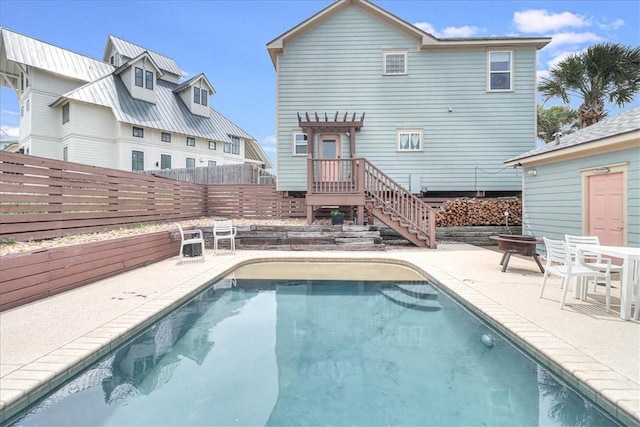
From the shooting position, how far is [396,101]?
38.9ft

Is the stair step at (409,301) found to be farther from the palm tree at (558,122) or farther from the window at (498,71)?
the palm tree at (558,122)

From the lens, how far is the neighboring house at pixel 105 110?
1734cm

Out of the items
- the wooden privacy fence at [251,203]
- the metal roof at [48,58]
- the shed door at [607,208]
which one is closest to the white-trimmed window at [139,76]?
the metal roof at [48,58]

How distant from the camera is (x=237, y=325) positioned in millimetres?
4211

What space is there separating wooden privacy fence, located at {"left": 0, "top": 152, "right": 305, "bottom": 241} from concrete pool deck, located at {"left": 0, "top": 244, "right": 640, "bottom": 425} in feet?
4.39

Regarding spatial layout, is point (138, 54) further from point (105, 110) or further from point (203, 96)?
point (105, 110)

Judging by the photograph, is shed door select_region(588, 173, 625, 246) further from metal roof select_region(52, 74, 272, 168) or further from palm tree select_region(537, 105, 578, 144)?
metal roof select_region(52, 74, 272, 168)

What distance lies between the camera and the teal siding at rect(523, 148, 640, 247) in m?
5.84

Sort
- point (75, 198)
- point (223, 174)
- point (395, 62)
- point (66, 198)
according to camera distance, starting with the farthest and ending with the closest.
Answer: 1. point (223, 174)
2. point (395, 62)
3. point (75, 198)
4. point (66, 198)

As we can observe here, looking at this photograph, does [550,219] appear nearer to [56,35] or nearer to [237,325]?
[237,325]

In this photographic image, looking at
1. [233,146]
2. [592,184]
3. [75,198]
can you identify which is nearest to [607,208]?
[592,184]

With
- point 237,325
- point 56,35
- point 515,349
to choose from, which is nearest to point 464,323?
point 515,349

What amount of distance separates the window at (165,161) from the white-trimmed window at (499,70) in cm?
1785

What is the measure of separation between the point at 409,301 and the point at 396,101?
8.81 m
